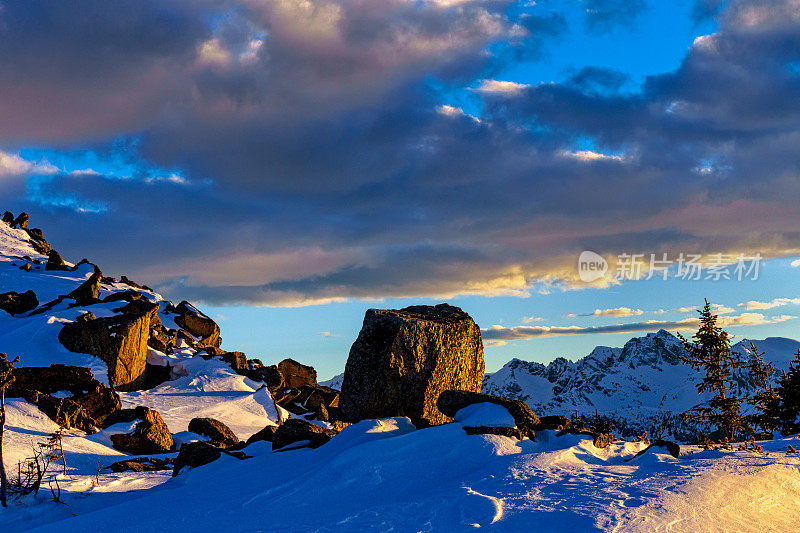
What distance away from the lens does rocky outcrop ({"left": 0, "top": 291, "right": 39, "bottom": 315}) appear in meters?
43.5

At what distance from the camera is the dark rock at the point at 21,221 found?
271 ft

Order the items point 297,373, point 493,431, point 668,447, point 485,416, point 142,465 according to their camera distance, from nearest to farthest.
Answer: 1. point 493,431
2. point 485,416
3. point 668,447
4. point 142,465
5. point 297,373

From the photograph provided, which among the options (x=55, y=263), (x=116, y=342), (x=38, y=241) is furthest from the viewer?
(x=38, y=241)

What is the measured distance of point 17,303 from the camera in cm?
4419

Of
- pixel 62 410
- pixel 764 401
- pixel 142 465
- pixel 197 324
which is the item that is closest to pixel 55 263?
pixel 197 324

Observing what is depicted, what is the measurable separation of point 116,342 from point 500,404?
3018 centimetres

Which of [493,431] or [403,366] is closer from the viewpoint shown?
[493,431]

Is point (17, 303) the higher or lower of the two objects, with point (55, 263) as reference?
lower

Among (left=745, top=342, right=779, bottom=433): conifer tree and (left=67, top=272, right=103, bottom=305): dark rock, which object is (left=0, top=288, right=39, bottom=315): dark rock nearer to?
(left=67, top=272, right=103, bottom=305): dark rock

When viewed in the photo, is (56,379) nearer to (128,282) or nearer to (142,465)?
(142,465)

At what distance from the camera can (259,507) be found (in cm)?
998

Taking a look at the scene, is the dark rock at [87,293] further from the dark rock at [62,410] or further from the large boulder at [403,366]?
the large boulder at [403,366]

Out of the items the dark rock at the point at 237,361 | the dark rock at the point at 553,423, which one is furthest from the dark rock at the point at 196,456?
the dark rock at the point at 237,361

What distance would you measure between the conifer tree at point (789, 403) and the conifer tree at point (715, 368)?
1399 millimetres
